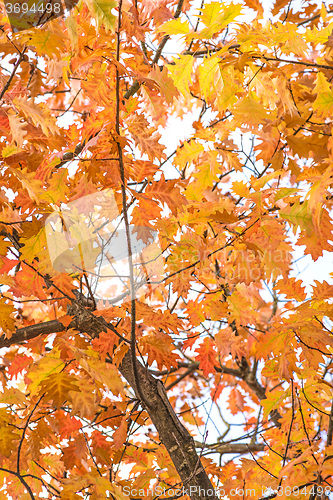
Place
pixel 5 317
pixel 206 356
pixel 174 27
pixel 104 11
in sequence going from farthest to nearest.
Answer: pixel 206 356 < pixel 5 317 < pixel 174 27 < pixel 104 11

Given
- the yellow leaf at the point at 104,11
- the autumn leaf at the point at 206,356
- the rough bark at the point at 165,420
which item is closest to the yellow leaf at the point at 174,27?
the yellow leaf at the point at 104,11

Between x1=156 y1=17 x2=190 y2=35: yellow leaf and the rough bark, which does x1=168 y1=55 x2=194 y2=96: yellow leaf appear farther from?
the rough bark

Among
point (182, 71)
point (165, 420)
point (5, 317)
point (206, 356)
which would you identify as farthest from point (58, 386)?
point (182, 71)

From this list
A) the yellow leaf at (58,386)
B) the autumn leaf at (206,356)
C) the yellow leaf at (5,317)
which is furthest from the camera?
the autumn leaf at (206,356)

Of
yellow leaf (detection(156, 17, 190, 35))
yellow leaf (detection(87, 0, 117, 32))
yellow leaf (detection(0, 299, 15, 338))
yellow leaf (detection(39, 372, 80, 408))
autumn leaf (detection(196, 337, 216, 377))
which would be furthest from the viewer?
autumn leaf (detection(196, 337, 216, 377))

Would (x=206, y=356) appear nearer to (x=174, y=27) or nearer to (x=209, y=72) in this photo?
(x=209, y=72)

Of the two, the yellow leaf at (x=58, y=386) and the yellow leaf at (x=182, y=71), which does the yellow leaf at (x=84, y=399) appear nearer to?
the yellow leaf at (x=58, y=386)

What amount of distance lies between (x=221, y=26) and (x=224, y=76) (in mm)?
304

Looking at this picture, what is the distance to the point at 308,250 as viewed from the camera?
1.92 meters

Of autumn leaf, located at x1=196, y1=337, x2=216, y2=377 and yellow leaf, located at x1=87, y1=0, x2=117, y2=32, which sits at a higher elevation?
yellow leaf, located at x1=87, y1=0, x2=117, y2=32

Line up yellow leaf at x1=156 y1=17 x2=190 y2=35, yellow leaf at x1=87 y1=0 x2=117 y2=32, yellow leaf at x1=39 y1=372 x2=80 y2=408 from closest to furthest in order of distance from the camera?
yellow leaf at x1=87 y1=0 x2=117 y2=32
yellow leaf at x1=39 y1=372 x2=80 y2=408
yellow leaf at x1=156 y1=17 x2=190 y2=35

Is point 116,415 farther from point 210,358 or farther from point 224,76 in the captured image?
point 224,76

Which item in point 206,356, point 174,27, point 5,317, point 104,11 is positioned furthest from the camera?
point 206,356

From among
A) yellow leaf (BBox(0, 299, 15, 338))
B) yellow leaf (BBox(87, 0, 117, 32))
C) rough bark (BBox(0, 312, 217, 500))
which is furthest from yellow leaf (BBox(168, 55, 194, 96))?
yellow leaf (BBox(0, 299, 15, 338))
